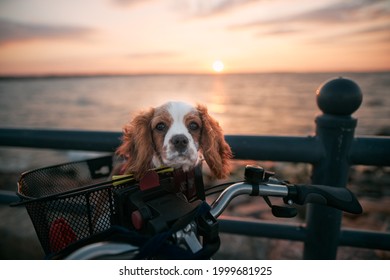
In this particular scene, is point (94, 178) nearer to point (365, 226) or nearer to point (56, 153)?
point (365, 226)

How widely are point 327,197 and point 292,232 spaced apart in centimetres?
106

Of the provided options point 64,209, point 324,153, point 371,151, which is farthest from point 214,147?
point 64,209

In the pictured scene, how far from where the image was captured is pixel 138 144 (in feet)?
6.57

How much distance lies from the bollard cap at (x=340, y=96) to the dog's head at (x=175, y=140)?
70 cm

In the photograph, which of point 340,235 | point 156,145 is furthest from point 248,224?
point 156,145

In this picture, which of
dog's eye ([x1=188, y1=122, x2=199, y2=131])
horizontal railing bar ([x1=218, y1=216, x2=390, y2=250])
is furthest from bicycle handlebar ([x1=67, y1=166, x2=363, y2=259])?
horizontal railing bar ([x1=218, y1=216, x2=390, y2=250])

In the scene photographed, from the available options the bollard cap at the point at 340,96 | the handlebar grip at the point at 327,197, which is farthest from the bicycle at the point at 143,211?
the bollard cap at the point at 340,96

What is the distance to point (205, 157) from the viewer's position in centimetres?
197

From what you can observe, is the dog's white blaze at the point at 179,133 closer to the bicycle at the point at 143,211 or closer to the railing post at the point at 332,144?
the bicycle at the point at 143,211

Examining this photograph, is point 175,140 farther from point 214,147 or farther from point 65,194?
point 65,194

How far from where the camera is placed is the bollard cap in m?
1.87

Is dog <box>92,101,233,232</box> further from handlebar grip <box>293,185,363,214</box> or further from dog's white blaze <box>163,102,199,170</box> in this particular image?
handlebar grip <box>293,185,363,214</box>

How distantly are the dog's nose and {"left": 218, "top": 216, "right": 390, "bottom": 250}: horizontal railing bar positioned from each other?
853 mm

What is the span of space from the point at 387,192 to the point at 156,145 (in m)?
6.35
